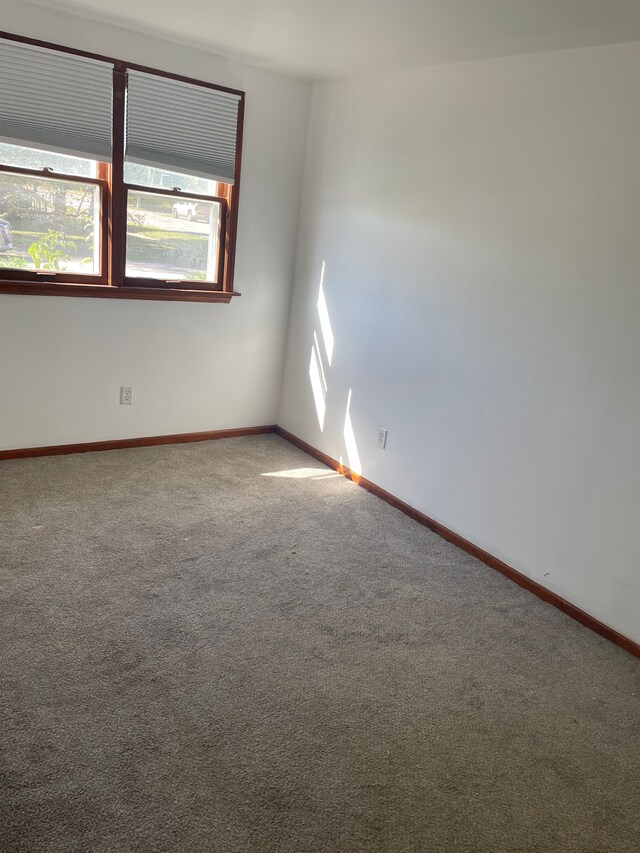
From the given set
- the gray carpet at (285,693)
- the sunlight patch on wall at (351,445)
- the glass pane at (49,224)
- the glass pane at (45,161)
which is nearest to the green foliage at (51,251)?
the glass pane at (49,224)

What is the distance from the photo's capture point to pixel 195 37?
11.0 ft

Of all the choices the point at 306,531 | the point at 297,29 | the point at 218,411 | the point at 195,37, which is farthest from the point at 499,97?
the point at 218,411

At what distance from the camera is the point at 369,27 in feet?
8.97

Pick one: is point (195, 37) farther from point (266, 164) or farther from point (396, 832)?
→ point (396, 832)

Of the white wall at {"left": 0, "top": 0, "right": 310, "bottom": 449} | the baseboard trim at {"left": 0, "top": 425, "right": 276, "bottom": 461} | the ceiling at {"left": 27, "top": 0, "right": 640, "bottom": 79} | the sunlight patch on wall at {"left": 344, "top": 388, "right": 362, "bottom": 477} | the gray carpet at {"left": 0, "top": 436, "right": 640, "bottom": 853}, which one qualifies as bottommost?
the gray carpet at {"left": 0, "top": 436, "right": 640, "bottom": 853}

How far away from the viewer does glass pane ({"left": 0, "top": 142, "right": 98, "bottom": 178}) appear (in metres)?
3.28

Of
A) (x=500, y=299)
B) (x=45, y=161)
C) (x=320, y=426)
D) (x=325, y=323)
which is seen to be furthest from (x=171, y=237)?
(x=500, y=299)

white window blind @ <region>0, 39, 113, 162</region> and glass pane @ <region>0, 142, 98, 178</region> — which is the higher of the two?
white window blind @ <region>0, 39, 113, 162</region>

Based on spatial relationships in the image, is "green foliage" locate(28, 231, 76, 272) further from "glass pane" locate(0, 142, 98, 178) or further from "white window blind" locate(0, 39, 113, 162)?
"white window blind" locate(0, 39, 113, 162)

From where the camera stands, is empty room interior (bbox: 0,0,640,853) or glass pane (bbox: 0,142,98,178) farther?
glass pane (bbox: 0,142,98,178)

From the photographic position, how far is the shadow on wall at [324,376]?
4.04m

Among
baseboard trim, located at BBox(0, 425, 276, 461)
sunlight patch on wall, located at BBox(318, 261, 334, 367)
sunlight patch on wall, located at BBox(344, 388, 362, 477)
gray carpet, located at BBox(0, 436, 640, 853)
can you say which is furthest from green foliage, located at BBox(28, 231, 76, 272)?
sunlight patch on wall, located at BBox(344, 388, 362, 477)

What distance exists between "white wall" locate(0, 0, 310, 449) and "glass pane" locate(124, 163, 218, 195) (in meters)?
0.25

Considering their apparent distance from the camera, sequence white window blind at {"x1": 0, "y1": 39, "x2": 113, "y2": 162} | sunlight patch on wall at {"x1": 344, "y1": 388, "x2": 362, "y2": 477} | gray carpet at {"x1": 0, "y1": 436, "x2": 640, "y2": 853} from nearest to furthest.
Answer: gray carpet at {"x1": 0, "y1": 436, "x2": 640, "y2": 853} → white window blind at {"x1": 0, "y1": 39, "x2": 113, "y2": 162} → sunlight patch on wall at {"x1": 344, "y1": 388, "x2": 362, "y2": 477}
